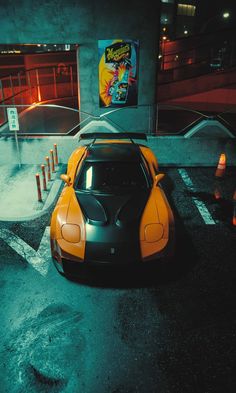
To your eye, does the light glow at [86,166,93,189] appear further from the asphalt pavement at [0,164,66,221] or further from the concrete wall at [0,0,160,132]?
the concrete wall at [0,0,160,132]

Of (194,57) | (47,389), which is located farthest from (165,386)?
(194,57)

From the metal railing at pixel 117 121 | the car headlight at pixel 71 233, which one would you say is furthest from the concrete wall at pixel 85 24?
the car headlight at pixel 71 233

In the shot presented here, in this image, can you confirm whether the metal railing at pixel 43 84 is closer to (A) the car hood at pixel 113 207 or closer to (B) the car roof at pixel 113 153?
(B) the car roof at pixel 113 153

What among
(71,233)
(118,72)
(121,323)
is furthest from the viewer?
(118,72)

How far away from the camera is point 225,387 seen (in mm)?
3238

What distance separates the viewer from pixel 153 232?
15.0 feet

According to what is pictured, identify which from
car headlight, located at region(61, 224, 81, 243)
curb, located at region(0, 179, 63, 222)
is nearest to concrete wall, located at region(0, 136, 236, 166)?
curb, located at region(0, 179, 63, 222)

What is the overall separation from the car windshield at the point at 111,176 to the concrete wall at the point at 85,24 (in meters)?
7.07

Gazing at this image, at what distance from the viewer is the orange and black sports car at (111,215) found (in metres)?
4.36

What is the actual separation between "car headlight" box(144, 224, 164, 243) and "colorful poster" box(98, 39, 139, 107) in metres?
8.08

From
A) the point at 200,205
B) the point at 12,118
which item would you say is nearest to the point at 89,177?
the point at 200,205

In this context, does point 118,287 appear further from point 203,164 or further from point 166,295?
point 203,164

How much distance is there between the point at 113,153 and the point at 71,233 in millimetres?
1929

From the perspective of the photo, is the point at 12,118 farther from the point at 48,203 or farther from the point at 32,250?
the point at 32,250
